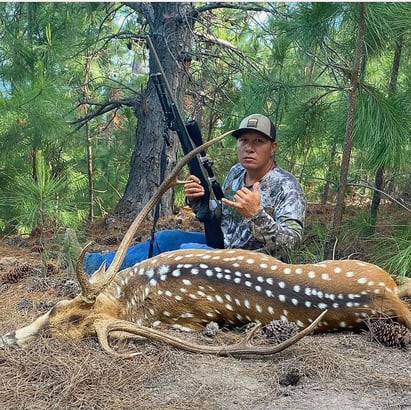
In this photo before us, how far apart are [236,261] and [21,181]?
211 cm

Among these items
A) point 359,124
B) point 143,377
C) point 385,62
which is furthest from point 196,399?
point 385,62

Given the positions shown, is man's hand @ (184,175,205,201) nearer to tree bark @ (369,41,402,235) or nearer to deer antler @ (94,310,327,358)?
deer antler @ (94,310,327,358)

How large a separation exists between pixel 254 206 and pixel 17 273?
7.22 ft

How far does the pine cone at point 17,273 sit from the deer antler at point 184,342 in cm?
186

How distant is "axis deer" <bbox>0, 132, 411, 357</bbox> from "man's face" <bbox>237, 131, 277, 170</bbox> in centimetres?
94

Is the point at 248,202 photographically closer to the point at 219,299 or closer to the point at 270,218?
A: the point at 270,218

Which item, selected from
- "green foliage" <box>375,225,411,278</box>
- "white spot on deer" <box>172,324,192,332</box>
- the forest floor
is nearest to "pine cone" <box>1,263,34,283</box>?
"white spot on deer" <box>172,324,192,332</box>

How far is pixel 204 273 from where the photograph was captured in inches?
139

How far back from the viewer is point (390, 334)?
3090mm

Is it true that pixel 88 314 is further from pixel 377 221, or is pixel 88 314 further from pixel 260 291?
pixel 377 221

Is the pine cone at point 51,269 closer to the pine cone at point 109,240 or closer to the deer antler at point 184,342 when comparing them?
the pine cone at point 109,240

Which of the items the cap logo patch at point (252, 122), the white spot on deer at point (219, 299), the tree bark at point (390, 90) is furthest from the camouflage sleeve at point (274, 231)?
the tree bark at point (390, 90)

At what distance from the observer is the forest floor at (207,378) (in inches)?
96.3

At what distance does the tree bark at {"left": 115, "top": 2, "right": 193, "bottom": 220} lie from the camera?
22.0ft
